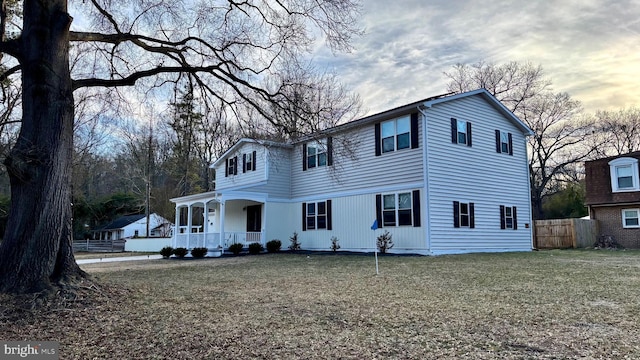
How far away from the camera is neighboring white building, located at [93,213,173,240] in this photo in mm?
39250

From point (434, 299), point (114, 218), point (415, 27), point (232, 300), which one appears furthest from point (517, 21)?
point (114, 218)

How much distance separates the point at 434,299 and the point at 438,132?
988 centimetres

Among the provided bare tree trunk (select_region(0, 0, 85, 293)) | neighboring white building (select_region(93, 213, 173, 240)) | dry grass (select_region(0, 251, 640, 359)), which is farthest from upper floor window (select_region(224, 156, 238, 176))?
bare tree trunk (select_region(0, 0, 85, 293))

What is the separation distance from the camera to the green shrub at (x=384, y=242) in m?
15.9

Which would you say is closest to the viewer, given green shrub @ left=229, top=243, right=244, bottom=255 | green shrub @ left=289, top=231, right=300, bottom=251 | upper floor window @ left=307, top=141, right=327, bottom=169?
green shrub @ left=229, top=243, right=244, bottom=255

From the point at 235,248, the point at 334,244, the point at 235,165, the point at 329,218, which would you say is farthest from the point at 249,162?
the point at 334,244

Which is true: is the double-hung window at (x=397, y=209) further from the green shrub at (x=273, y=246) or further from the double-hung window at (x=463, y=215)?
the green shrub at (x=273, y=246)

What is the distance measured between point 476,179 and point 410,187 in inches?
124

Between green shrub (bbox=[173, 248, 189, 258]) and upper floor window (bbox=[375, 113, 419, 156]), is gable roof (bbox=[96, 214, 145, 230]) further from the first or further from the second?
upper floor window (bbox=[375, 113, 419, 156])

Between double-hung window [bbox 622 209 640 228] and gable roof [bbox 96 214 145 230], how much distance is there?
37.1 m

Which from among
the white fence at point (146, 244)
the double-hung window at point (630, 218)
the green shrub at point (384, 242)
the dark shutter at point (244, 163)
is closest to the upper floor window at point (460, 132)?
the green shrub at point (384, 242)

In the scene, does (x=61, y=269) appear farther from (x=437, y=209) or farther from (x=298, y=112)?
(x=437, y=209)

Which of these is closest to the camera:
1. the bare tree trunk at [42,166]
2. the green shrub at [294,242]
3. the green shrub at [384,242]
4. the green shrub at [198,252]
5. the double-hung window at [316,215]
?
the bare tree trunk at [42,166]

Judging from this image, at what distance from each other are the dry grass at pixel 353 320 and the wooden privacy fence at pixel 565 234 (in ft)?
50.0
